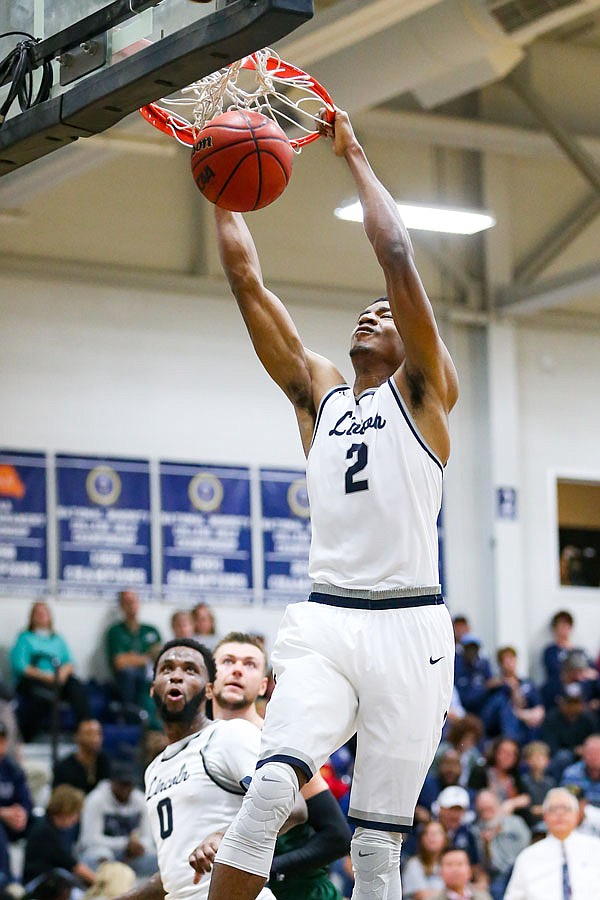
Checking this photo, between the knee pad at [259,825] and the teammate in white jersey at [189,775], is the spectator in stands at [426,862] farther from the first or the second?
the knee pad at [259,825]

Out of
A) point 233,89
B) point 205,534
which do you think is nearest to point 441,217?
point 205,534

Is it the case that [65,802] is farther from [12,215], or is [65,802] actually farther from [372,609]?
[372,609]

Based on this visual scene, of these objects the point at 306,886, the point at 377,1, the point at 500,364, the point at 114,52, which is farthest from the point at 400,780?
the point at 500,364

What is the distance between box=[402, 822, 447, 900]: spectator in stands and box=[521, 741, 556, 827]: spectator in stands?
1963 millimetres

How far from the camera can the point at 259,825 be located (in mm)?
4969

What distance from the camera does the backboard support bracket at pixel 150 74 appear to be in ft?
15.6

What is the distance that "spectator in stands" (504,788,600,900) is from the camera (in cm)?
1073

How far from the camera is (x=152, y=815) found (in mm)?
6379

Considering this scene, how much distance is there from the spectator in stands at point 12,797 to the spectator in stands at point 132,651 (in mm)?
2341

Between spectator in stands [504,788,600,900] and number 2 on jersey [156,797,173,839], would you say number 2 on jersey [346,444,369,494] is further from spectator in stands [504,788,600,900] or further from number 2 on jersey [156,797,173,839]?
spectator in stands [504,788,600,900]

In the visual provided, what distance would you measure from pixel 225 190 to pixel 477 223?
11.0 metres

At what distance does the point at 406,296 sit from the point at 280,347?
2.33 feet

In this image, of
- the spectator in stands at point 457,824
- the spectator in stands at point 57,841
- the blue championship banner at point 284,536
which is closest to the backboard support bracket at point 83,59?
the spectator in stands at point 57,841

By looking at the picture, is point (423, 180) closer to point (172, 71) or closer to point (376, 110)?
point (376, 110)
